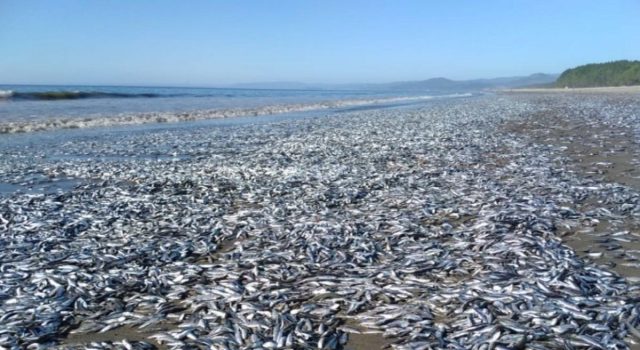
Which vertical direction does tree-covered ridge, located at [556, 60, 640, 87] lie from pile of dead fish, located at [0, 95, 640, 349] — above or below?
above

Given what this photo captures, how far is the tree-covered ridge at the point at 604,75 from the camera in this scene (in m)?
94.4

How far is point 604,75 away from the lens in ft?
343

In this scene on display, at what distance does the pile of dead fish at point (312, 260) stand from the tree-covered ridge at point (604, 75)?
314 feet

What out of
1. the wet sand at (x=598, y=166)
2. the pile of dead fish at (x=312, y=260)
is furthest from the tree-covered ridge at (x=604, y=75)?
the pile of dead fish at (x=312, y=260)

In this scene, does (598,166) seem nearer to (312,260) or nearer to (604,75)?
(312,260)

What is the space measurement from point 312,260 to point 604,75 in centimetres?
11399

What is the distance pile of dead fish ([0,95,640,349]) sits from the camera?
475 cm

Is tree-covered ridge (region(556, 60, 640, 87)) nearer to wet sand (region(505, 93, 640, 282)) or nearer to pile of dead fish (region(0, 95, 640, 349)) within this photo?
wet sand (region(505, 93, 640, 282))

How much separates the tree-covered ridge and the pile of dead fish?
3766 inches

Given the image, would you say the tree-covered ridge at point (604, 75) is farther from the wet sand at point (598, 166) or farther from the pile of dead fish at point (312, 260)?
the pile of dead fish at point (312, 260)

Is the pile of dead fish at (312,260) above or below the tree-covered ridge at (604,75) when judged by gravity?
below

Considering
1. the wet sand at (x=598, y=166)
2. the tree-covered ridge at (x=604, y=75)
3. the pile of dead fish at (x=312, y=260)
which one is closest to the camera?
the pile of dead fish at (x=312, y=260)

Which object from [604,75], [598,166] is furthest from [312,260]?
[604,75]

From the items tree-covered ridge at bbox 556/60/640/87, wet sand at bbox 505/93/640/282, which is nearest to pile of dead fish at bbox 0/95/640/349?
wet sand at bbox 505/93/640/282
